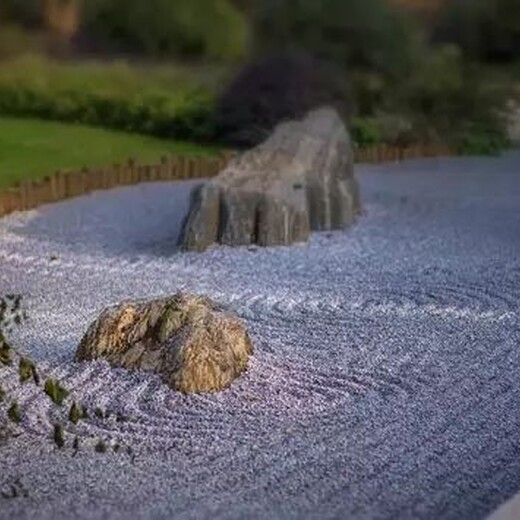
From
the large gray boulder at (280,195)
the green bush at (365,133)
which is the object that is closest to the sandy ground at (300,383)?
the large gray boulder at (280,195)

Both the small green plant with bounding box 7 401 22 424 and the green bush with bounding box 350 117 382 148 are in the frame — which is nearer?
the small green plant with bounding box 7 401 22 424

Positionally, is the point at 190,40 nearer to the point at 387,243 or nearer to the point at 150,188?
the point at 150,188

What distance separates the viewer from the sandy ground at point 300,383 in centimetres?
592

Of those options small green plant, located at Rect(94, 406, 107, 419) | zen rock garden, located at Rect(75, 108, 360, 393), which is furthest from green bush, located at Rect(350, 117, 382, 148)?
small green plant, located at Rect(94, 406, 107, 419)

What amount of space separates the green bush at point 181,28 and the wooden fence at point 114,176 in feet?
32.5

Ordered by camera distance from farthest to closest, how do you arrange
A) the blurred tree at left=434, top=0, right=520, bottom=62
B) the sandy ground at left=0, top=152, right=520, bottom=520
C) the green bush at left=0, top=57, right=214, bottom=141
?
the blurred tree at left=434, top=0, right=520, bottom=62, the green bush at left=0, top=57, right=214, bottom=141, the sandy ground at left=0, top=152, right=520, bottom=520

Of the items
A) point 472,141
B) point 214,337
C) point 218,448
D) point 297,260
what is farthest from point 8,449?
point 472,141

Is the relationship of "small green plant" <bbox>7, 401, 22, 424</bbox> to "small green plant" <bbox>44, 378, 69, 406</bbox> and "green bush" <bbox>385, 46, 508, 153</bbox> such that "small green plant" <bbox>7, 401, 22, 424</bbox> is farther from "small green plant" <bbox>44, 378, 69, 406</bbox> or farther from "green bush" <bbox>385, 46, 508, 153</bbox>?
"green bush" <bbox>385, 46, 508, 153</bbox>

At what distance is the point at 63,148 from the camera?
17156 mm

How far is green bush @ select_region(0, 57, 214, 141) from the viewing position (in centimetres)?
1855

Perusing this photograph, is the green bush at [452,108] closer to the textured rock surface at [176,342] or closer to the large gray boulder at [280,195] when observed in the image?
the large gray boulder at [280,195]

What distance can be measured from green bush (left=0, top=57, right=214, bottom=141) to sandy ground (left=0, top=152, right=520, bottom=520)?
5.82 m

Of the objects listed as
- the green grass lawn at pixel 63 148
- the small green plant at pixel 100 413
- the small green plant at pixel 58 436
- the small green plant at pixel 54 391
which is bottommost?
the green grass lawn at pixel 63 148

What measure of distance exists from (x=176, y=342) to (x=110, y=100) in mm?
12205
